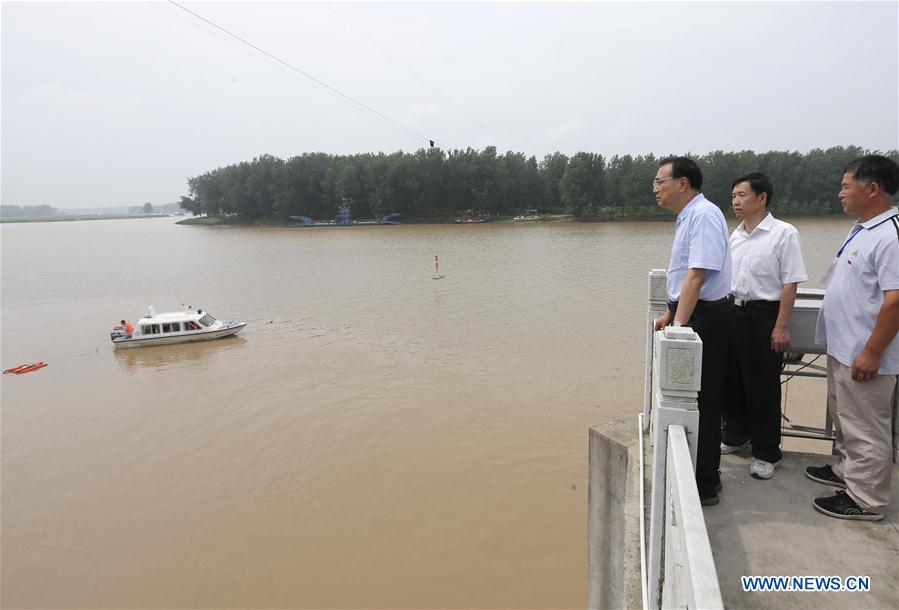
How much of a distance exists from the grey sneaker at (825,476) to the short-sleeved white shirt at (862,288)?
747 millimetres

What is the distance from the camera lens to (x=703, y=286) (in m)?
3.08

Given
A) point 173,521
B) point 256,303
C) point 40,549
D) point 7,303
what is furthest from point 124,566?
point 7,303

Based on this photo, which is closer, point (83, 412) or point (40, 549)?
point (40, 549)

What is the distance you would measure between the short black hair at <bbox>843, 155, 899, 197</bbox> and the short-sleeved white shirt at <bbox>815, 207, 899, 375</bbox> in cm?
14

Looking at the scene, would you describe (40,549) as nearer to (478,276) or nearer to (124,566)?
(124,566)

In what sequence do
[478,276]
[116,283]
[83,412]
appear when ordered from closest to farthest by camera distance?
[83,412]
[478,276]
[116,283]

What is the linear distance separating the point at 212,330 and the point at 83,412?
5391 mm

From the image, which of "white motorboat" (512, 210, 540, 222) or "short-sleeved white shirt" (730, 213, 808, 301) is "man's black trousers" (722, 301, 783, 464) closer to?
"short-sleeved white shirt" (730, 213, 808, 301)

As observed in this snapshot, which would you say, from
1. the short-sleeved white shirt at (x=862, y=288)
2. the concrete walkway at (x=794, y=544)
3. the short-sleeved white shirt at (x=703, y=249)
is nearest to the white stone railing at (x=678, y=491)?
the concrete walkway at (x=794, y=544)

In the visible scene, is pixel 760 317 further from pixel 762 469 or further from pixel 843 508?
pixel 843 508

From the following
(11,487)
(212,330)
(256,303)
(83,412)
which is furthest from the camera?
(256,303)

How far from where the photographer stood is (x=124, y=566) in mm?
6973

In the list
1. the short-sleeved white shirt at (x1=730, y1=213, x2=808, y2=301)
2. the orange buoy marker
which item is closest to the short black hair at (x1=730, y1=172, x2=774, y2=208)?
the short-sleeved white shirt at (x1=730, y1=213, x2=808, y2=301)

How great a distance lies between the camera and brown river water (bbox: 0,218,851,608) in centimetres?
652
